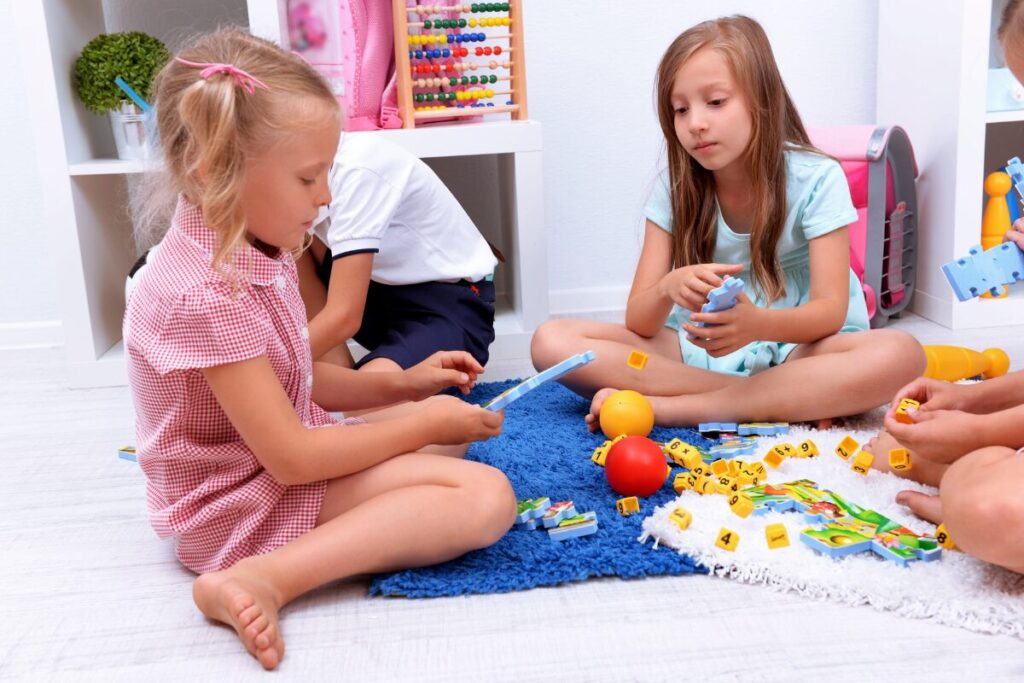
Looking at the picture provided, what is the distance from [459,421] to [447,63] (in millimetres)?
991

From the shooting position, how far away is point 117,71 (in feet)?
5.79

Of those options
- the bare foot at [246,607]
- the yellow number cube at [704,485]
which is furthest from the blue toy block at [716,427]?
the bare foot at [246,607]

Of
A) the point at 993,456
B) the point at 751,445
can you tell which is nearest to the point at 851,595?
the point at 993,456

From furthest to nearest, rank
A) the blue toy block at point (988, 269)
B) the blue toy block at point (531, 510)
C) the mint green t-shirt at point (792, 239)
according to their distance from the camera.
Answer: the mint green t-shirt at point (792, 239)
the blue toy block at point (988, 269)
the blue toy block at point (531, 510)

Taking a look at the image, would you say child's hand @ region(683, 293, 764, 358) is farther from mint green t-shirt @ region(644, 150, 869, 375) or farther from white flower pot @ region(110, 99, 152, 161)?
white flower pot @ region(110, 99, 152, 161)

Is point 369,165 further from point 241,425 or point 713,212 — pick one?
point 241,425

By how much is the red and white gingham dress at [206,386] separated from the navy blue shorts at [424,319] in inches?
20.6

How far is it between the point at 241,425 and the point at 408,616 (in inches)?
9.2

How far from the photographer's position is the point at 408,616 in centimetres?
95

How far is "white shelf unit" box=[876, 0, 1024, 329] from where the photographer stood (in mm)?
1794

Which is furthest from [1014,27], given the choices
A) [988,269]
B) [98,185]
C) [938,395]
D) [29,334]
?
[29,334]

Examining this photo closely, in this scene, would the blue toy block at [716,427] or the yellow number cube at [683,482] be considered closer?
the yellow number cube at [683,482]

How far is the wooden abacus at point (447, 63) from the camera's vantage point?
1.76 metres

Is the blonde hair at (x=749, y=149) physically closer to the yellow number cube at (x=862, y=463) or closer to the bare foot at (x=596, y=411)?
the bare foot at (x=596, y=411)
